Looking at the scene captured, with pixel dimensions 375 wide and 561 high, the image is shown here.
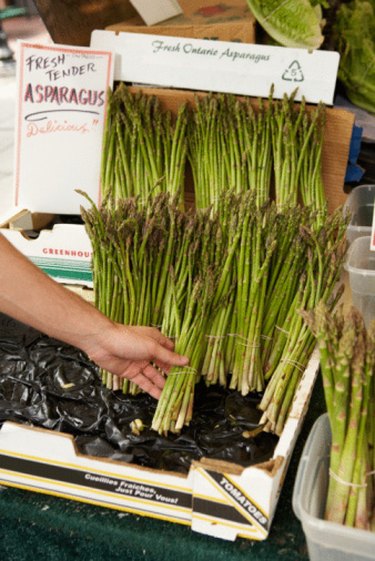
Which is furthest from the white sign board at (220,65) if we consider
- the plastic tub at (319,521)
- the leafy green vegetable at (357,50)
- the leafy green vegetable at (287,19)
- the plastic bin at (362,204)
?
the plastic tub at (319,521)

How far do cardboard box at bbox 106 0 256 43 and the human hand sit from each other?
5.07 ft

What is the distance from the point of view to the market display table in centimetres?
151

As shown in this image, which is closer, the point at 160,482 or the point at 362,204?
the point at 160,482

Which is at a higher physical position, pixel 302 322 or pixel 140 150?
pixel 140 150

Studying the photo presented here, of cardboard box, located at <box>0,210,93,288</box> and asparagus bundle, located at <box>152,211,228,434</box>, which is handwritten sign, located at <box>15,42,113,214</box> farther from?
asparagus bundle, located at <box>152,211,228,434</box>

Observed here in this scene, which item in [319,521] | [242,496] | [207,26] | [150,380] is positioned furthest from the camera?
[207,26]

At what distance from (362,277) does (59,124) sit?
1.56 m

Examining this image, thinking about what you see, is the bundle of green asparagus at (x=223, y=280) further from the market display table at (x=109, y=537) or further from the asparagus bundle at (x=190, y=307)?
the market display table at (x=109, y=537)

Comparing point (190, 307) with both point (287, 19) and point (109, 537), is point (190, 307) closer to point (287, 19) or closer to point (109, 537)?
point (109, 537)

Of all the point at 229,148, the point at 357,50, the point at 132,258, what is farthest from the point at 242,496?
the point at 357,50

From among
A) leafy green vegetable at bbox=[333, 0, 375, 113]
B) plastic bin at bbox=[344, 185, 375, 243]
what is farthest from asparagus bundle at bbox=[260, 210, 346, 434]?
leafy green vegetable at bbox=[333, 0, 375, 113]

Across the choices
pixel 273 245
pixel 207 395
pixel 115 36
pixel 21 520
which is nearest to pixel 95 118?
pixel 115 36

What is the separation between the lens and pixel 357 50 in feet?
11.5

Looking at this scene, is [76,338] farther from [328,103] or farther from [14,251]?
[328,103]
